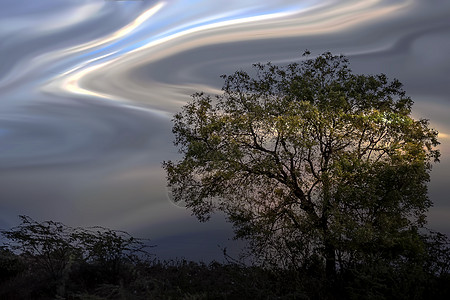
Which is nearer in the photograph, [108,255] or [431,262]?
[431,262]

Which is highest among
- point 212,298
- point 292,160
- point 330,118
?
point 330,118

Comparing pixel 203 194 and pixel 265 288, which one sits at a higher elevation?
pixel 203 194

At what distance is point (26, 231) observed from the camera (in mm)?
16453

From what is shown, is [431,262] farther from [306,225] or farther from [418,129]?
[418,129]

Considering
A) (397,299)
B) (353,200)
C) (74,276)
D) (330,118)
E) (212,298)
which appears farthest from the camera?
(330,118)

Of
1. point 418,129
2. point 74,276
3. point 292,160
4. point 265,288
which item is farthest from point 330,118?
point 74,276

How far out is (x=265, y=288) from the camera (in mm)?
13672

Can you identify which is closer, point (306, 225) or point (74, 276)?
point (74, 276)

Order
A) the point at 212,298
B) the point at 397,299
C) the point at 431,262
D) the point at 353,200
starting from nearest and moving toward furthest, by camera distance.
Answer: the point at 397,299, the point at 212,298, the point at 431,262, the point at 353,200

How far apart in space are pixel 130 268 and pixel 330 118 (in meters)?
8.89

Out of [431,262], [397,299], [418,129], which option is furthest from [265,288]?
[418,129]

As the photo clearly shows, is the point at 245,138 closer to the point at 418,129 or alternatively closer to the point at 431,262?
the point at 418,129

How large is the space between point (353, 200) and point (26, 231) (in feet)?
35.4

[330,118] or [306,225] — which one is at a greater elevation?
[330,118]
